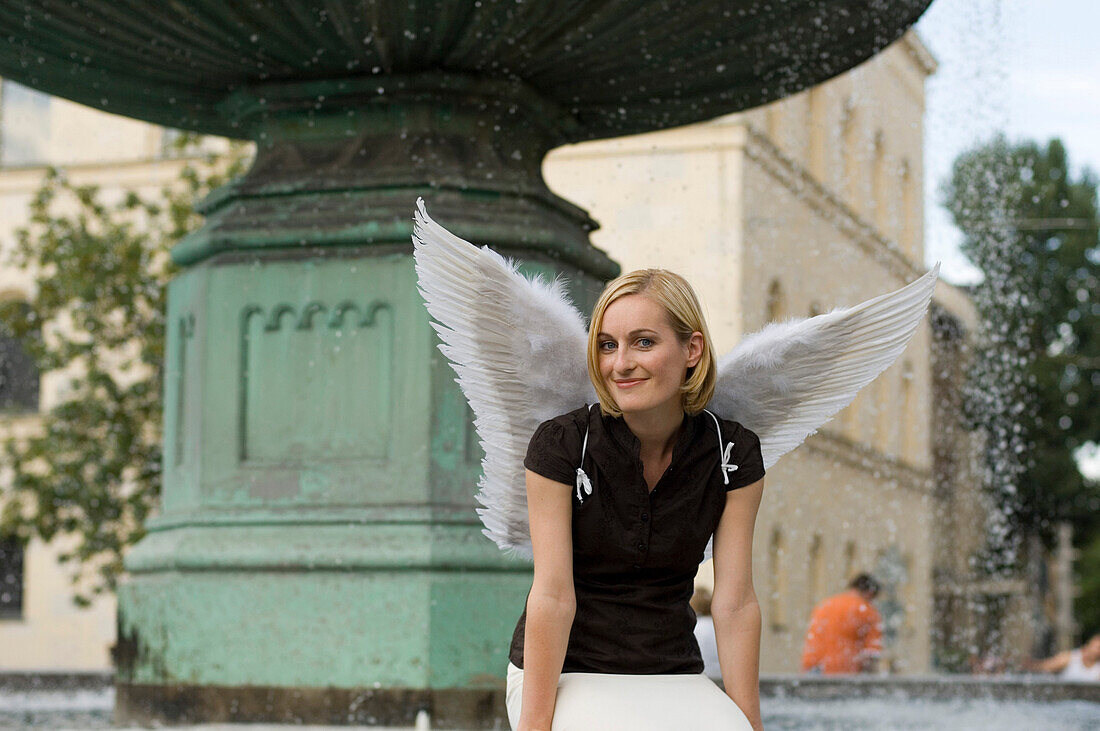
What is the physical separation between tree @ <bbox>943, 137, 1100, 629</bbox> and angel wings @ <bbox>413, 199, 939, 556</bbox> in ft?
94.9

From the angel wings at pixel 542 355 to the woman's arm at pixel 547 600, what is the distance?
0.23 m

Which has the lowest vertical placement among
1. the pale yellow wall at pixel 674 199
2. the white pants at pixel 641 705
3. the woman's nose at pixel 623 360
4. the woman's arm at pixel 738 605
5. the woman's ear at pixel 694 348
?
the white pants at pixel 641 705

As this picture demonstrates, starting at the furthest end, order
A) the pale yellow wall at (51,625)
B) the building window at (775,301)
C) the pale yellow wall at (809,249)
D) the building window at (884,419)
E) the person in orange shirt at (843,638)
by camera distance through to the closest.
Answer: the building window at (884,419)
the pale yellow wall at (51,625)
the building window at (775,301)
the pale yellow wall at (809,249)
the person in orange shirt at (843,638)

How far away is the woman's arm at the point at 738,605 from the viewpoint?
2637 millimetres

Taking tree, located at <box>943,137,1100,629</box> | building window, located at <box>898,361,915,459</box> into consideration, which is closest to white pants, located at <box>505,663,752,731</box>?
tree, located at <box>943,137,1100,629</box>

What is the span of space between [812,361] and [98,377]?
17071 mm

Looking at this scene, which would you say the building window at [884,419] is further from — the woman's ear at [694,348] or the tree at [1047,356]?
the woman's ear at [694,348]

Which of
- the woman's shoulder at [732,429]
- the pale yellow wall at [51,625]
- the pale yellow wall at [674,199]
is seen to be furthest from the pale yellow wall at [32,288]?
the woman's shoulder at [732,429]

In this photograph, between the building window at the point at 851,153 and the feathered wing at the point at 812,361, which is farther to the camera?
the building window at the point at 851,153

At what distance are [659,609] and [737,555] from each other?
0.15m

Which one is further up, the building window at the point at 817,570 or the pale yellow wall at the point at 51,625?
the building window at the point at 817,570

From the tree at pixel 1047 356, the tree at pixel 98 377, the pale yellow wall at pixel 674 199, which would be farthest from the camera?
the tree at pixel 1047 356

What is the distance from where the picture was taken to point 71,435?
19172 mm

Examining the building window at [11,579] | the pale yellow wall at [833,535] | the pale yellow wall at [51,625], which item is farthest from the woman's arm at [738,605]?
the building window at [11,579]
